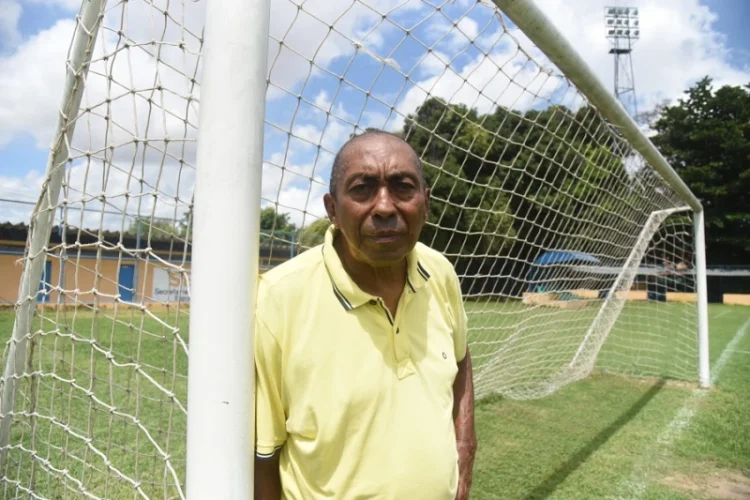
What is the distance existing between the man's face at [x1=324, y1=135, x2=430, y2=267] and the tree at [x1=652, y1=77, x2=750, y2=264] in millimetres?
34702

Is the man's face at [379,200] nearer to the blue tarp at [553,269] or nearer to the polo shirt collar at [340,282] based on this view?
the polo shirt collar at [340,282]

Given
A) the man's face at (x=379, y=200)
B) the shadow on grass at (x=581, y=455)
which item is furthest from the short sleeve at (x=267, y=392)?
the shadow on grass at (x=581, y=455)

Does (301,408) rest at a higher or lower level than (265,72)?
lower

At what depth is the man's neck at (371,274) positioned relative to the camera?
131cm

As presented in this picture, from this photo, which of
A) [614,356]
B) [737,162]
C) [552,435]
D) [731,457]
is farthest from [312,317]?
[737,162]

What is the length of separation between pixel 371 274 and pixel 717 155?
37.9m

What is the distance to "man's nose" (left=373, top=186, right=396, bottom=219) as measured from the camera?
117cm

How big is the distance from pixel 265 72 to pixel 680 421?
17.7 feet

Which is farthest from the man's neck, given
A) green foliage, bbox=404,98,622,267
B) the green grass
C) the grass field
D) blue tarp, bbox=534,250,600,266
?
blue tarp, bbox=534,250,600,266

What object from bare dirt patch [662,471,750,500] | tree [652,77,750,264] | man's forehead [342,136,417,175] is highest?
tree [652,77,750,264]

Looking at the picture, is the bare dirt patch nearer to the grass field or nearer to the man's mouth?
the grass field

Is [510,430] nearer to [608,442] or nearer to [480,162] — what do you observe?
[608,442]

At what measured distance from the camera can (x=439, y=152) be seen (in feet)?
9.74

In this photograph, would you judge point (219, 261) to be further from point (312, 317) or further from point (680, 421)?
point (680, 421)
